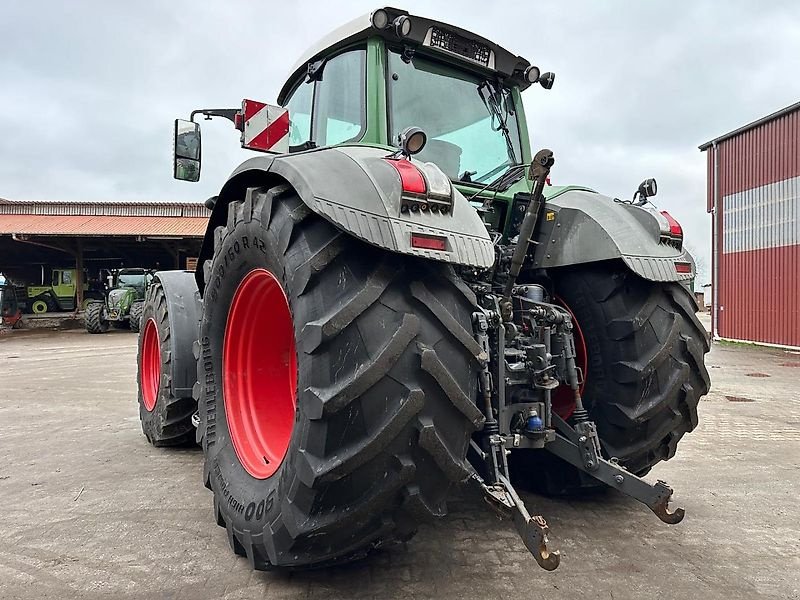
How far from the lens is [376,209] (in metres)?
1.94

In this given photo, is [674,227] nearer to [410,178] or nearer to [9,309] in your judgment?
[410,178]

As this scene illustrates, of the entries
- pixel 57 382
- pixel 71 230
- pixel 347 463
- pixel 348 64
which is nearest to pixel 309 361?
pixel 347 463

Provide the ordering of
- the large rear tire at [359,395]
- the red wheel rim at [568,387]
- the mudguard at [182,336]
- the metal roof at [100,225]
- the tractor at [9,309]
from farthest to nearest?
the tractor at [9,309]
the metal roof at [100,225]
the mudguard at [182,336]
the red wheel rim at [568,387]
the large rear tire at [359,395]

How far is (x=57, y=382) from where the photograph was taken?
27.8ft

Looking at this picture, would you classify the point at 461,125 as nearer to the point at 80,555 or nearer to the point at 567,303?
the point at 567,303

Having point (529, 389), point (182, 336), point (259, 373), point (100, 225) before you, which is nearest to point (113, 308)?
Result: point (100, 225)

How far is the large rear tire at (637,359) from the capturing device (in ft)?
9.10

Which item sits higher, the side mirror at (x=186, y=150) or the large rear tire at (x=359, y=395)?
the side mirror at (x=186, y=150)

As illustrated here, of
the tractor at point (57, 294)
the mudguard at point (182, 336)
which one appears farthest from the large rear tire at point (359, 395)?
the tractor at point (57, 294)

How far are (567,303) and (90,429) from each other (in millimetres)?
4489

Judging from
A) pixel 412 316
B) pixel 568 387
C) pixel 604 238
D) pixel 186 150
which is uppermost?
pixel 186 150

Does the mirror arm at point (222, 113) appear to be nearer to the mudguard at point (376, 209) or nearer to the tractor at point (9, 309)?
the mudguard at point (376, 209)

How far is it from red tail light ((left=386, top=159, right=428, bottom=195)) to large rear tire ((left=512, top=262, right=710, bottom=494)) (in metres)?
1.30

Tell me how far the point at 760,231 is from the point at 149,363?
1521 centimetres
